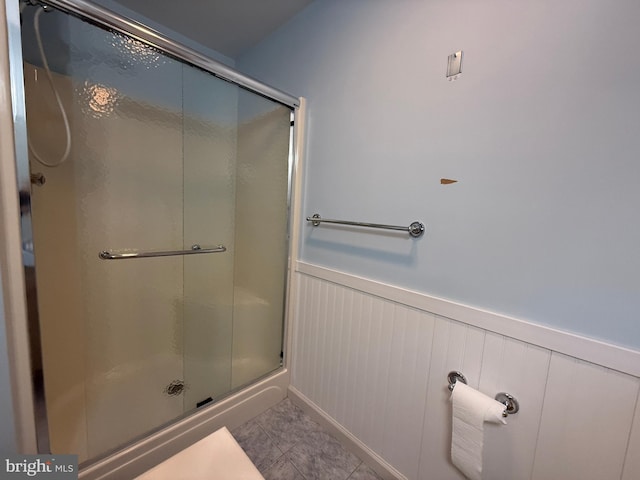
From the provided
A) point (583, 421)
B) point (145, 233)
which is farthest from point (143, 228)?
point (583, 421)

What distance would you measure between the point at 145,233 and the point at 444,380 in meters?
1.71

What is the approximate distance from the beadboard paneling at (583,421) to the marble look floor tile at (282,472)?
94 centimetres

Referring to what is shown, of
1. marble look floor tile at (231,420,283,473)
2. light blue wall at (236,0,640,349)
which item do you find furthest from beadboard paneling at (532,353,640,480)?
marble look floor tile at (231,420,283,473)

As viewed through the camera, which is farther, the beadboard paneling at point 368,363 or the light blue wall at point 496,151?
the beadboard paneling at point 368,363

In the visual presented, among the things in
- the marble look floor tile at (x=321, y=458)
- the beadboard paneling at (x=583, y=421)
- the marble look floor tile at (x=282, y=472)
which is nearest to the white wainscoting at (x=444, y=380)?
the beadboard paneling at (x=583, y=421)

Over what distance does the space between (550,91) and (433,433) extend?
1.24m

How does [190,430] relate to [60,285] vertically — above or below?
below

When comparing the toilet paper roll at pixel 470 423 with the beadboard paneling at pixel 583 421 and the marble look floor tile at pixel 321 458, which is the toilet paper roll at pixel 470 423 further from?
the marble look floor tile at pixel 321 458

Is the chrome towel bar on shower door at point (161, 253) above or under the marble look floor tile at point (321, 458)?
above

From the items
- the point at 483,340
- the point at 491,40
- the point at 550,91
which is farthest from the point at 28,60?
the point at 483,340

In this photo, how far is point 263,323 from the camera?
5.55 ft

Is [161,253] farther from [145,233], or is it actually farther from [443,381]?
[443,381]

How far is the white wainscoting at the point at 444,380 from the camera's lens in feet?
2.27

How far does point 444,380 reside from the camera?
98cm
